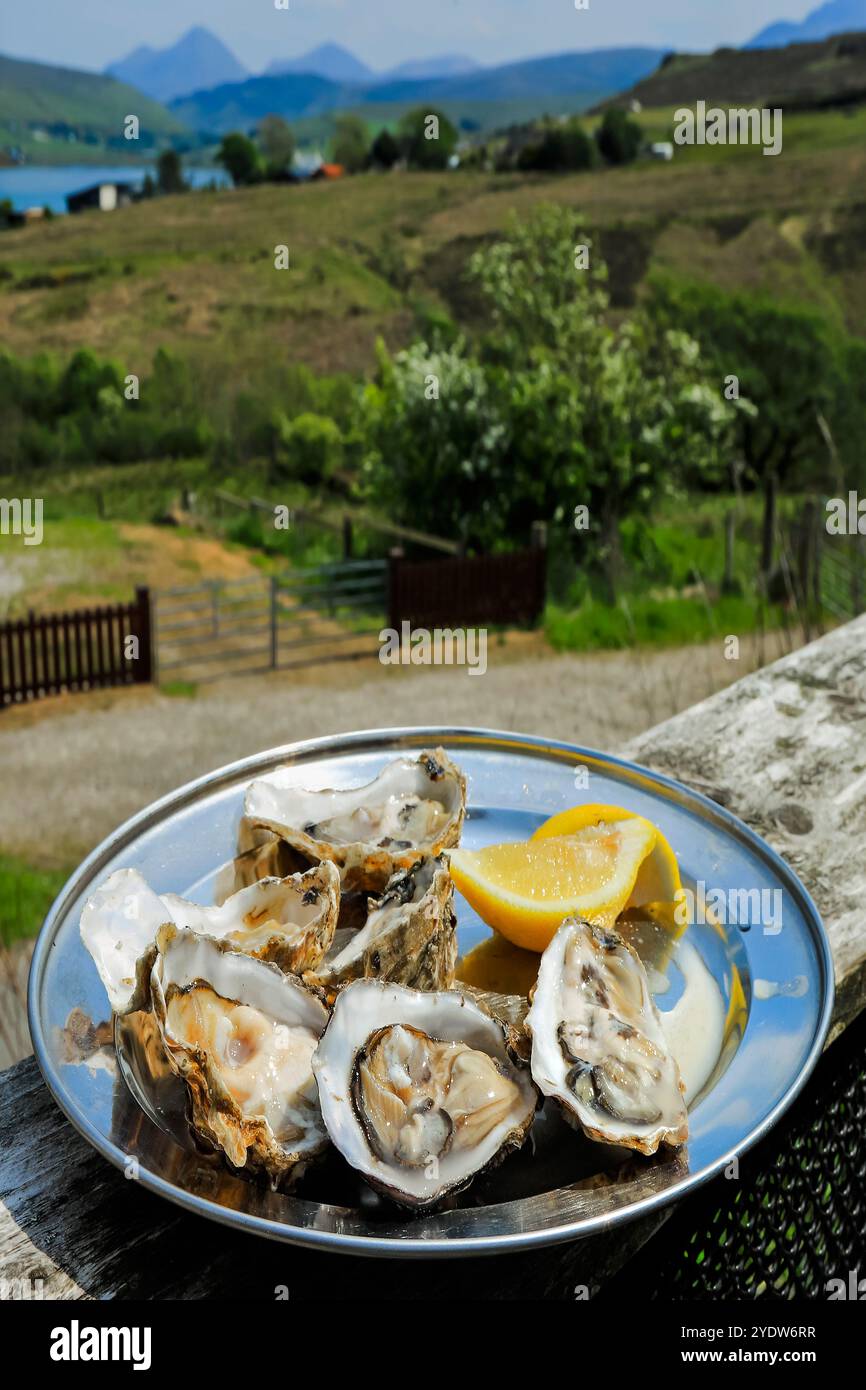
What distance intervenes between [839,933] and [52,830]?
7.26m

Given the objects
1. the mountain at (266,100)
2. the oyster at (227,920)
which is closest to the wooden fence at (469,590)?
the oyster at (227,920)

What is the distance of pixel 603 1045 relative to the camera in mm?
1128

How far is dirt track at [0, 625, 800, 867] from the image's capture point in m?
8.25

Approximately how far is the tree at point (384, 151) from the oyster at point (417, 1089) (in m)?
29.6

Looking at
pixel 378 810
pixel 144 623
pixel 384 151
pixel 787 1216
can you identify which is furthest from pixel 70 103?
pixel 787 1216

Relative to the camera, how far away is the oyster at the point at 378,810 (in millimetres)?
1395

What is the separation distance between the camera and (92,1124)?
3.34 feet

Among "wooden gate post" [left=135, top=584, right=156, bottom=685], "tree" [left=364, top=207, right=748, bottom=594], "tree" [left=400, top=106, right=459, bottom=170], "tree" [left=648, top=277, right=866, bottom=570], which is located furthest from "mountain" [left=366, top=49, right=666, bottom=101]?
"wooden gate post" [left=135, top=584, right=156, bottom=685]

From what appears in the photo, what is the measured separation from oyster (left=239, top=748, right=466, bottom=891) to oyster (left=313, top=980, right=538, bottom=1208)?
0.93 ft

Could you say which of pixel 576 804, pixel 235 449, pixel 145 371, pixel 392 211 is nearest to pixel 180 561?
pixel 235 449

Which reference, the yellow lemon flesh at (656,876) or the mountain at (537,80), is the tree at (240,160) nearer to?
the mountain at (537,80)

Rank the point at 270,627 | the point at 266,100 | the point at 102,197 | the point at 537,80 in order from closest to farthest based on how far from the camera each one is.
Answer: the point at 270,627
the point at 102,197
the point at 266,100
the point at 537,80

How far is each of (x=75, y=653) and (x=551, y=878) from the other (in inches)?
389

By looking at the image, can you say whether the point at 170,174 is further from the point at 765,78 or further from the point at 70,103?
the point at 765,78
